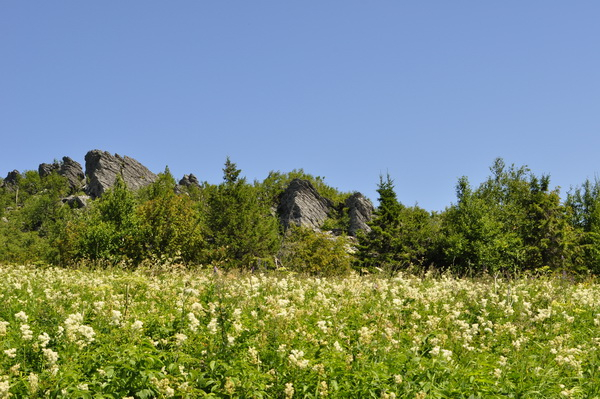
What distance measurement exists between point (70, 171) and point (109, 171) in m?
29.4

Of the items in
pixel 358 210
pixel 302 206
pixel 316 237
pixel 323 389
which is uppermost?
pixel 358 210

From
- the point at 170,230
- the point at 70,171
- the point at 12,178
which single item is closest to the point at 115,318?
the point at 170,230

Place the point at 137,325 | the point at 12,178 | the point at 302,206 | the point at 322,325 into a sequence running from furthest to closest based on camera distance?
the point at 12,178 → the point at 302,206 → the point at 322,325 → the point at 137,325

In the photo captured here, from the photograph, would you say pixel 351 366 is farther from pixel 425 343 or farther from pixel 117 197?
pixel 117 197

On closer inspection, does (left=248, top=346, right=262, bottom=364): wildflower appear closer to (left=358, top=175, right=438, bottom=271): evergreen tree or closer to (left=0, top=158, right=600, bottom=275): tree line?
(left=0, top=158, right=600, bottom=275): tree line

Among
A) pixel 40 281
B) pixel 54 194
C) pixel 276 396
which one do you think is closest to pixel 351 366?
pixel 276 396

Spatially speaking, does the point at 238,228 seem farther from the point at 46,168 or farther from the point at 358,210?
the point at 46,168

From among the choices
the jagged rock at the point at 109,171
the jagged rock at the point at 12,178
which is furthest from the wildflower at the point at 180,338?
the jagged rock at the point at 12,178

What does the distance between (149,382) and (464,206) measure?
1387 inches

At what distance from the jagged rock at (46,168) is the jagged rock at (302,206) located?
10013 centimetres

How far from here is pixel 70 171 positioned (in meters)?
139

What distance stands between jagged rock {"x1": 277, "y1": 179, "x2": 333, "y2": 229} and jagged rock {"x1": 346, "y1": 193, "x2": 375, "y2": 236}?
4759 millimetres

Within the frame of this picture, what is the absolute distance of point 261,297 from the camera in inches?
338

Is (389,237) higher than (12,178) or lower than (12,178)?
lower
